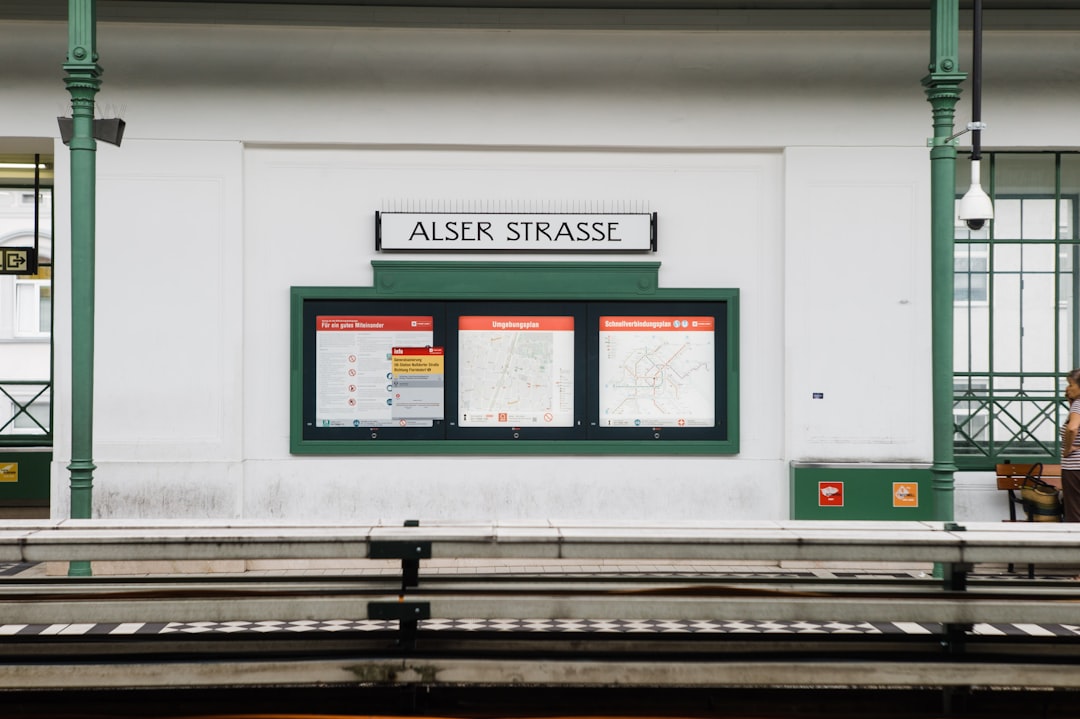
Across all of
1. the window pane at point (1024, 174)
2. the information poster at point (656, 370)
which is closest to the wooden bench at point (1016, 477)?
the window pane at point (1024, 174)

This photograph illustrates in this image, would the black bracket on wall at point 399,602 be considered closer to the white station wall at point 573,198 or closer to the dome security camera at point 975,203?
the dome security camera at point 975,203

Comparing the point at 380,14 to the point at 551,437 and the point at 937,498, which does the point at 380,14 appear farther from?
the point at 937,498

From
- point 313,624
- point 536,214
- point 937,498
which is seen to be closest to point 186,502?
point 313,624

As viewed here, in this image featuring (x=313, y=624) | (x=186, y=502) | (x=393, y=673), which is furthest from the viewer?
(x=186, y=502)

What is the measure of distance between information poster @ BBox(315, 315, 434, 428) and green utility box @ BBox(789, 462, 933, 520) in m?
3.80

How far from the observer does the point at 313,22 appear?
10.2 meters

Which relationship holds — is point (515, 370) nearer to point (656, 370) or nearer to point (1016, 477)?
point (656, 370)

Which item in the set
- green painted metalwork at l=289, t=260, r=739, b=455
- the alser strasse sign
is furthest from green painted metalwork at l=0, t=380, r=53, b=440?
the alser strasse sign

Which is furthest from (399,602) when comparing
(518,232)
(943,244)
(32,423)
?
(32,423)

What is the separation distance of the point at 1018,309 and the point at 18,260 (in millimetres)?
10413

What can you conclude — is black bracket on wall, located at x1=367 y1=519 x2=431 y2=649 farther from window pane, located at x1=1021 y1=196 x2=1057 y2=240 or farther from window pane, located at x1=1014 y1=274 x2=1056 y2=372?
window pane, located at x1=1021 y1=196 x2=1057 y2=240

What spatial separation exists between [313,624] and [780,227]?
5.83m

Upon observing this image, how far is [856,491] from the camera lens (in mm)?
10250

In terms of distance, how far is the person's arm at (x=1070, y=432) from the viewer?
9.01 metres
